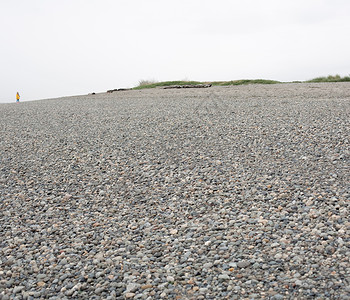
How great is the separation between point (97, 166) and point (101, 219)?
7.26 feet

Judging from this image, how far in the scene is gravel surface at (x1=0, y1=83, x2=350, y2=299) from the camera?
132 inches

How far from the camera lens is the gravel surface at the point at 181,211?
3.37 metres

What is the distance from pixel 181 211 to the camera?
4777mm

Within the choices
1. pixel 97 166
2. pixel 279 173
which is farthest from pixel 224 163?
pixel 97 166

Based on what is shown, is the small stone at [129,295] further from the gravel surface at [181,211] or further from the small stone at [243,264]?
→ the small stone at [243,264]

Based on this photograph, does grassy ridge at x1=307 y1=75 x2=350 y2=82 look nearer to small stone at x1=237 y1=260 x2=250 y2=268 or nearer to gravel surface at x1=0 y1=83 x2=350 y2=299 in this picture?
gravel surface at x1=0 y1=83 x2=350 y2=299

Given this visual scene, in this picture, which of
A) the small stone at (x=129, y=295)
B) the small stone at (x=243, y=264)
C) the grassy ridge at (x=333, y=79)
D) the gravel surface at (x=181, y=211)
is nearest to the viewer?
the small stone at (x=129, y=295)

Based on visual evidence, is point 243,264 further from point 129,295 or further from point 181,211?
point 181,211

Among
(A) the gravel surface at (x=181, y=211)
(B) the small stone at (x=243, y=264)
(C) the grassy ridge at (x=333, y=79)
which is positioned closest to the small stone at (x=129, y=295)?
(A) the gravel surface at (x=181, y=211)

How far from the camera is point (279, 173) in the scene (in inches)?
227

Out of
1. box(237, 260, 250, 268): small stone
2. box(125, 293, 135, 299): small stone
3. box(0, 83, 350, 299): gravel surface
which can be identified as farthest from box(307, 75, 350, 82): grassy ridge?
box(125, 293, 135, 299): small stone

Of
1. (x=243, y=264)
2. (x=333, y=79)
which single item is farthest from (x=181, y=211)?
(x=333, y=79)

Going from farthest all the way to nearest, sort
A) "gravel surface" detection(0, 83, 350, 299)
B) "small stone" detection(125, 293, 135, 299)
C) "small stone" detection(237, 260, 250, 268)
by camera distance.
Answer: "small stone" detection(237, 260, 250, 268), "gravel surface" detection(0, 83, 350, 299), "small stone" detection(125, 293, 135, 299)

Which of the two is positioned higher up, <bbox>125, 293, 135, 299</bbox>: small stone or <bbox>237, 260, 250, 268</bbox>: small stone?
<bbox>237, 260, 250, 268</bbox>: small stone
